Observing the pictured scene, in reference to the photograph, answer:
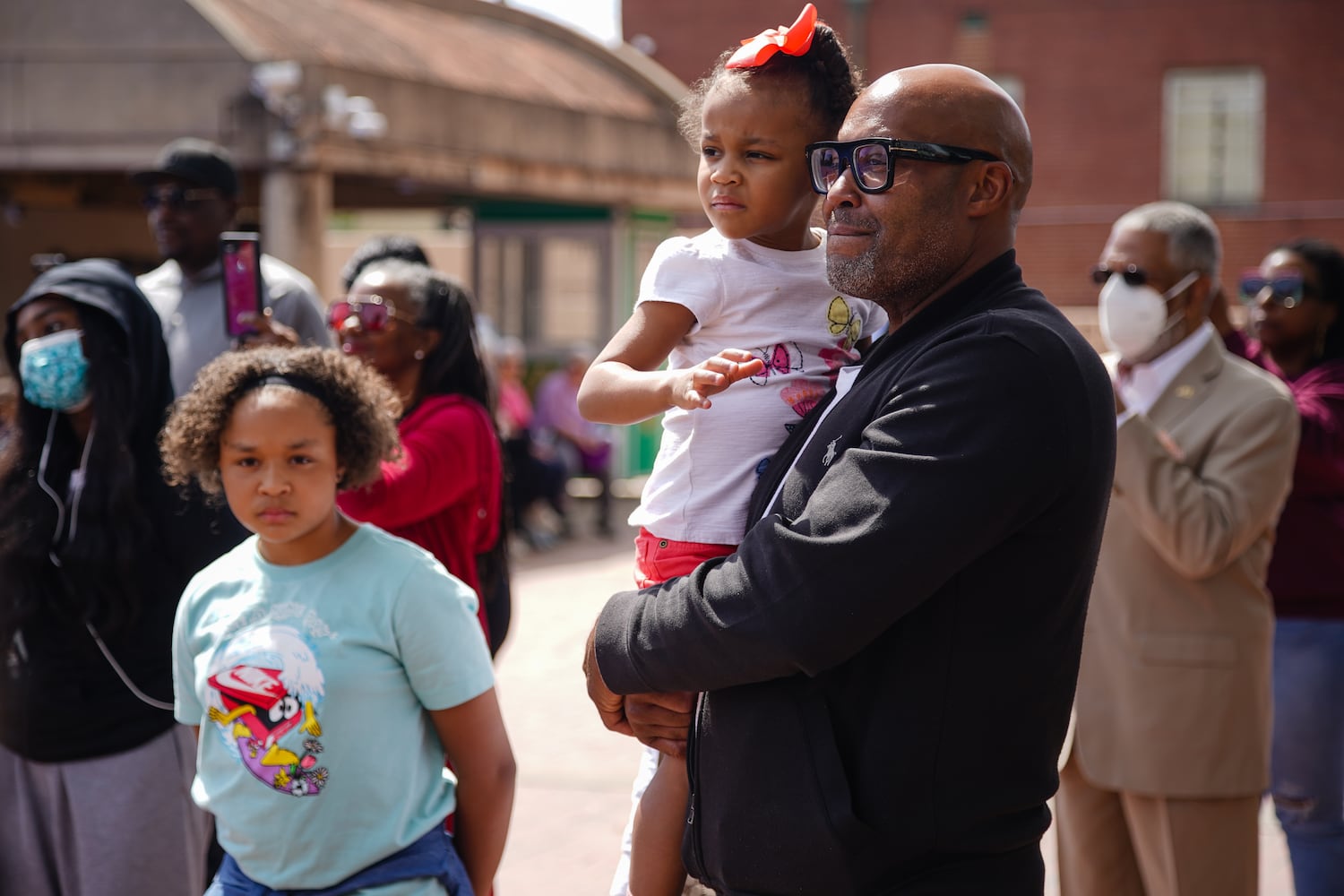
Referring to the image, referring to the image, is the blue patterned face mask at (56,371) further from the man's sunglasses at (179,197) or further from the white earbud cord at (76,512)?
the man's sunglasses at (179,197)

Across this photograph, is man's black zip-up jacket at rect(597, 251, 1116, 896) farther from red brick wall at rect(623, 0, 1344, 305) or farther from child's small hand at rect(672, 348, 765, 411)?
Answer: red brick wall at rect(623, 0, 1344, 305)

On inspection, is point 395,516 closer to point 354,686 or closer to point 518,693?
point 354,686

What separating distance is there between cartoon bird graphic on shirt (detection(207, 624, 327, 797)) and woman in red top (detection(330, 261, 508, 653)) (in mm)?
703

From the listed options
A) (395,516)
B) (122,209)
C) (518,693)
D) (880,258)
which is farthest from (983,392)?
(122,209)

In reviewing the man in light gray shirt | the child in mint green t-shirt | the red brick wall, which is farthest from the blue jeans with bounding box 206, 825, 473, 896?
the red brick wall

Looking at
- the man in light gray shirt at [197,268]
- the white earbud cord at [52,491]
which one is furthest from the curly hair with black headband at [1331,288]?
the white earbud cord at [52,491]

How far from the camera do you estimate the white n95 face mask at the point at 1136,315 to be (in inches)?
157

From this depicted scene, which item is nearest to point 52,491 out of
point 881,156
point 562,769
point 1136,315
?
point 881,156

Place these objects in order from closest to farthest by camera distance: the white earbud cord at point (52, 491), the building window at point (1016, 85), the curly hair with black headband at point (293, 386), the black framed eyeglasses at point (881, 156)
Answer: the black framed eyeglasses at point (881, 156)
the curly hair with black headband at point (293, 386)
the white earbud cord at point (52, 491)
the building window at point (1016, 85)

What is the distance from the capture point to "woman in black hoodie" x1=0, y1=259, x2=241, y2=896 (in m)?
3.31

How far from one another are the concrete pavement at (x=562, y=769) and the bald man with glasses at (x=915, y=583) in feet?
9.18

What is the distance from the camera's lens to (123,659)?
3377 millimetres

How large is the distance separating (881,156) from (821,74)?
18.4 inches

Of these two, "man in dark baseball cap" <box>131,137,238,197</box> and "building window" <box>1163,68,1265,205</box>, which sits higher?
"building window" <box>1163,68,1265,205</box>
